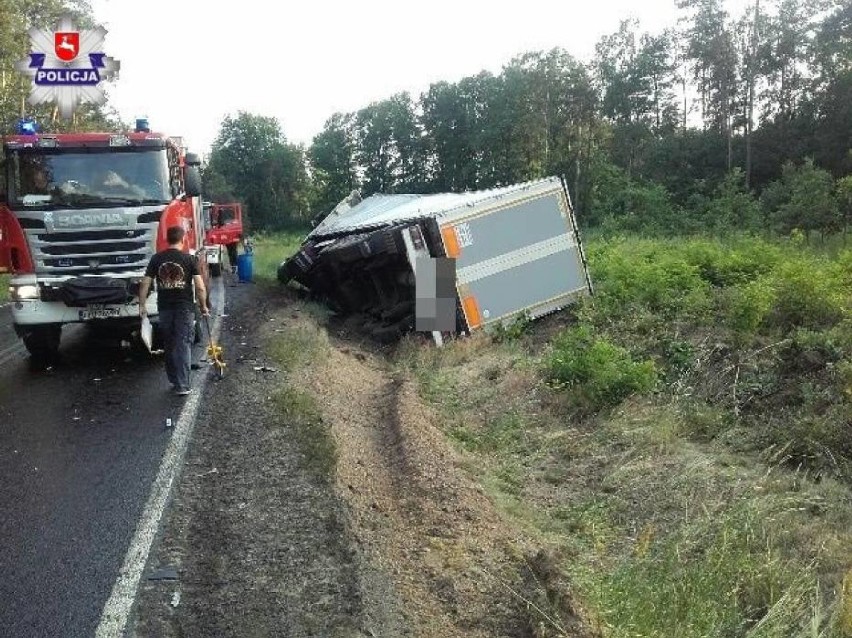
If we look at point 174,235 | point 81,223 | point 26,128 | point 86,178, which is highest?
point 26,128

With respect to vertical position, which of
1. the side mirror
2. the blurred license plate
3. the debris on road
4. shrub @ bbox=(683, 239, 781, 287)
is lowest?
the debris on road

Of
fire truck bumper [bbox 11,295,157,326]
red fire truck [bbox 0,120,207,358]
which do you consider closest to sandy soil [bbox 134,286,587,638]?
fire truck bumper [bbox 11,295,157,326]

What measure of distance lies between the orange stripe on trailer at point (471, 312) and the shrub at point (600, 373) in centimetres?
227

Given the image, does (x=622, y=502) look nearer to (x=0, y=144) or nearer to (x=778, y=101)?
(x=0, y=144)

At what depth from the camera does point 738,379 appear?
7941 millimetres

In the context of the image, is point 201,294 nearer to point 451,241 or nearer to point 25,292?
point 25,292

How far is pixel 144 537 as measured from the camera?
488cm

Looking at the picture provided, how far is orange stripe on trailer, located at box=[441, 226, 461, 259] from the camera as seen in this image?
1142 centimetres

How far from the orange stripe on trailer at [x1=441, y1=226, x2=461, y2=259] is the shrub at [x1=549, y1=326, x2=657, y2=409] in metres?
2.62

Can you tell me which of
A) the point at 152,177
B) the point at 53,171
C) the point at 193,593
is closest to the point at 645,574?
the point at 193,593

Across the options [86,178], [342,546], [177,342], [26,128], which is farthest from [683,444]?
[26,128]

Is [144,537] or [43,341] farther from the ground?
[43,341]

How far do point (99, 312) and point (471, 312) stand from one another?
503 centimetres

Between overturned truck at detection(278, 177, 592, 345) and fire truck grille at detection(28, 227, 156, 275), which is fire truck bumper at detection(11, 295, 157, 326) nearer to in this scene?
fire truck grille at detection(28, 227, 156, 275)
